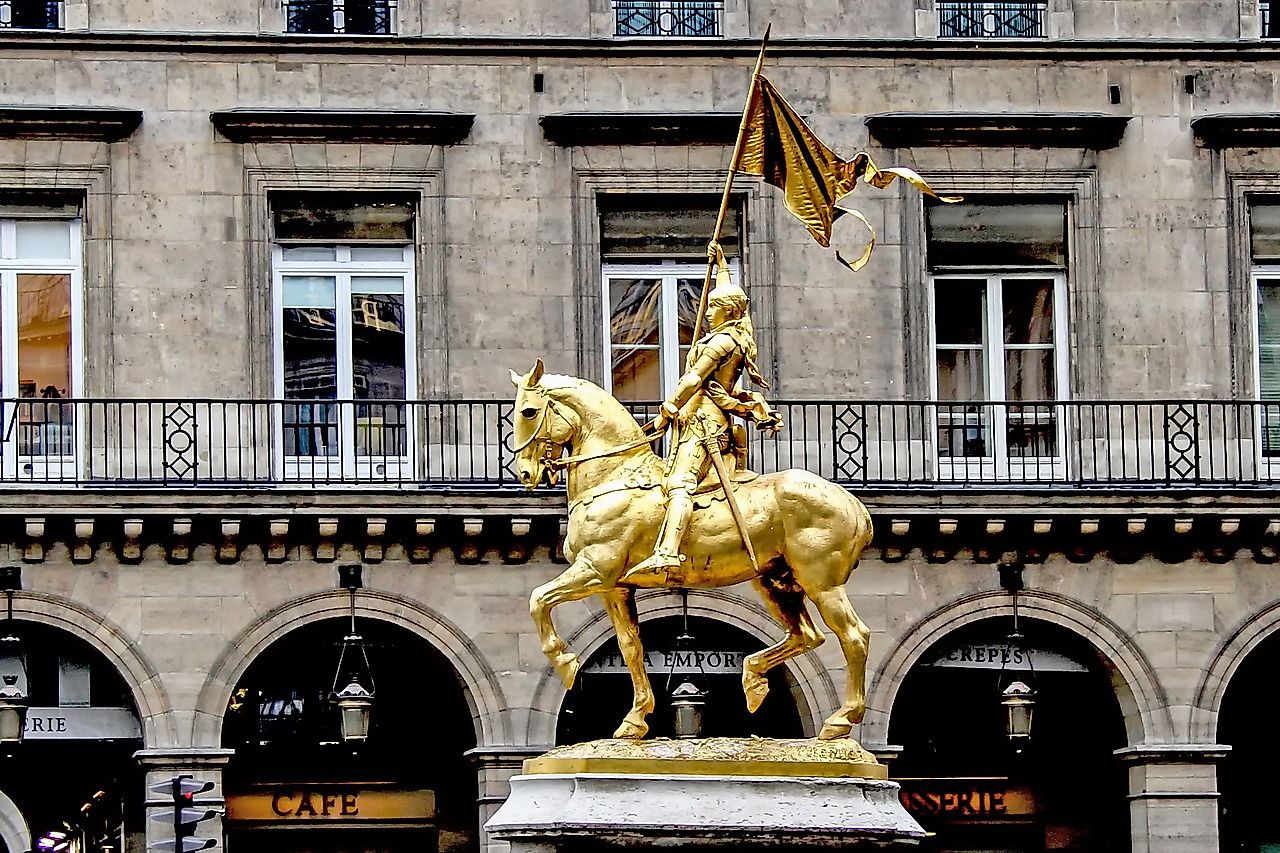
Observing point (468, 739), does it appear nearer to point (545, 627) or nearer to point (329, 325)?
point (329, 325)

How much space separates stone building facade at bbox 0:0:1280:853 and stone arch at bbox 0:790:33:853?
0.14 ft

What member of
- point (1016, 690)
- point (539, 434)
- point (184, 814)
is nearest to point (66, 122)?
point (184, 814)

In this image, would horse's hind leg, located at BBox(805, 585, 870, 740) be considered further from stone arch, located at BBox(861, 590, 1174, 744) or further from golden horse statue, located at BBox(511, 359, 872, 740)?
stone arch, located at BBox(861, 590, 1174, 744)

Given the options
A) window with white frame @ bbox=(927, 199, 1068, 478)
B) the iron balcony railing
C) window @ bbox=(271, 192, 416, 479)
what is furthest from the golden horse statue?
window with white frame @ bbox=(927, 199, 1068, 478)

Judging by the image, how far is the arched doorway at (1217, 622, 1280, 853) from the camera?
33.7m

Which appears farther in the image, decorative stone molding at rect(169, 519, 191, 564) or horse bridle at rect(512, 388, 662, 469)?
decorative stone molding at rect(169, 519, 191, 564)

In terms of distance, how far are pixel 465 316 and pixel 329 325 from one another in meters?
1.34

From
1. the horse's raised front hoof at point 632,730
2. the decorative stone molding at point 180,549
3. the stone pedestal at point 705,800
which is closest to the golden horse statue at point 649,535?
the horse's raised front hoof at point 632,730

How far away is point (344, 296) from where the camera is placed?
105 ft

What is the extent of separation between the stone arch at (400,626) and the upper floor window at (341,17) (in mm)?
5455

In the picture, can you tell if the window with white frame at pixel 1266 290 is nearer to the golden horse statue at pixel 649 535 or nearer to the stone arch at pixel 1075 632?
Answer: the stone arch at pixel 1075 632

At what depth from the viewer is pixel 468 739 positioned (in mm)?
33188

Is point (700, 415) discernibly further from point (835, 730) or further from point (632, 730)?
point (835, 730)

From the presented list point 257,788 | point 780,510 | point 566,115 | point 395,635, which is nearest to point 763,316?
point 566,115
